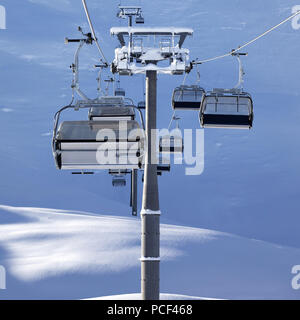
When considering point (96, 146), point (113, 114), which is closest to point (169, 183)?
point (113, 114)

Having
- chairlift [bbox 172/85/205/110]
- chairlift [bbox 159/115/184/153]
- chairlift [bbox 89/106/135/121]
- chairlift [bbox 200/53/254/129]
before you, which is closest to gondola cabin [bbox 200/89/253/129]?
chairlift [bbox 200/53/254/129]

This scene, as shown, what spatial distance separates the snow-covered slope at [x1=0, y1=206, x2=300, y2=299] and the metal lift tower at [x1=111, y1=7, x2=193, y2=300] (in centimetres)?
973

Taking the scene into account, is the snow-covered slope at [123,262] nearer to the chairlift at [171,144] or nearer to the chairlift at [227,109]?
the chairlift at [171,144]

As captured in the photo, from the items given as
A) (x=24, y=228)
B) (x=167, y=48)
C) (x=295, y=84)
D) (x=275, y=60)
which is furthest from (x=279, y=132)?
(x=167, y=48)

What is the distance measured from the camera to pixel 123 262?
21844mm

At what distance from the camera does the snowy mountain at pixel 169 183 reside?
840 inches

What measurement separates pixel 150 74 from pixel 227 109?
49.0 inches

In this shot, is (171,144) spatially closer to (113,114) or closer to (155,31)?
(155,31)

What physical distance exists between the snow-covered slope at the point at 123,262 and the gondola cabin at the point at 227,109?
10371 millimetres

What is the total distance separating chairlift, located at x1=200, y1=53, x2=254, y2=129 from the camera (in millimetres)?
9516

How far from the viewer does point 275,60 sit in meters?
111

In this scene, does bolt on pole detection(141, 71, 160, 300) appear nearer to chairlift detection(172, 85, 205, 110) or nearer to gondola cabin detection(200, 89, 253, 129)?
gondola cabin detection(200, 89, 253, 129)

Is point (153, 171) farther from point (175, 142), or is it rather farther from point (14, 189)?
point (14, 189)
